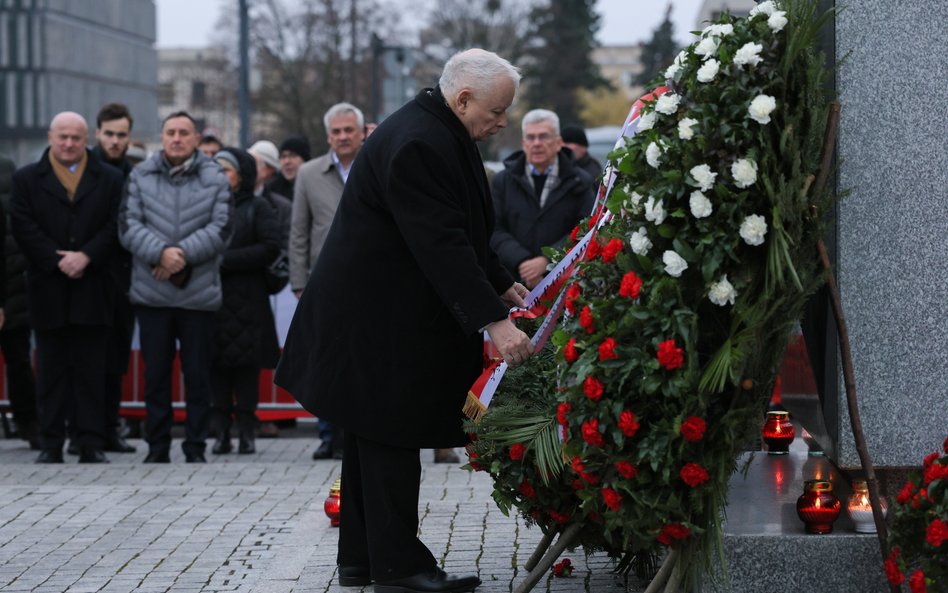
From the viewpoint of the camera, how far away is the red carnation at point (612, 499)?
472 cm

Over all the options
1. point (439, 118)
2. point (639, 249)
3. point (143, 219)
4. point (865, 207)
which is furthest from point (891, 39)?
point (143, 219)

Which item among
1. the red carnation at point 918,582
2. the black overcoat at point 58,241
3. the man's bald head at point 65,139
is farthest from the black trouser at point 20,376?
the red carnation at point 918,582

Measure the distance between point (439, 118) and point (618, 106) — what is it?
94.0 metres

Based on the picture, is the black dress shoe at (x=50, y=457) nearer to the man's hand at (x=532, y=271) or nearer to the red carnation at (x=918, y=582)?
the man's hand at (x=532, y=271)

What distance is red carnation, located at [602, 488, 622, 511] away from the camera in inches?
186

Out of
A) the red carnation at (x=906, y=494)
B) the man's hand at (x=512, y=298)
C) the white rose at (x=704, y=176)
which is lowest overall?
the red carnation at (x=906, y=494)

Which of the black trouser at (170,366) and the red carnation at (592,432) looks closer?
the red carnation at (592,432)

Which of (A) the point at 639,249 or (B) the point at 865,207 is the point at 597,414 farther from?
(B) the point at 865,207

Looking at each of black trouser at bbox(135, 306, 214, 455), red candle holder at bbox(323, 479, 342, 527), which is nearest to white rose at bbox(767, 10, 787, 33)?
red candle holder at bbox(323, 479, 342, 527)

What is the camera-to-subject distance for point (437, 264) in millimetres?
5355

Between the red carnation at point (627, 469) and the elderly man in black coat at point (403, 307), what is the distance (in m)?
0.92

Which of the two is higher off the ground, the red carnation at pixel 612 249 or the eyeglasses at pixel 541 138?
the eyeglasses at pixel 541 138

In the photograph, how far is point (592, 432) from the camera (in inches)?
184

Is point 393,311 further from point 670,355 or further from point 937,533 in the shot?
point 937,533
